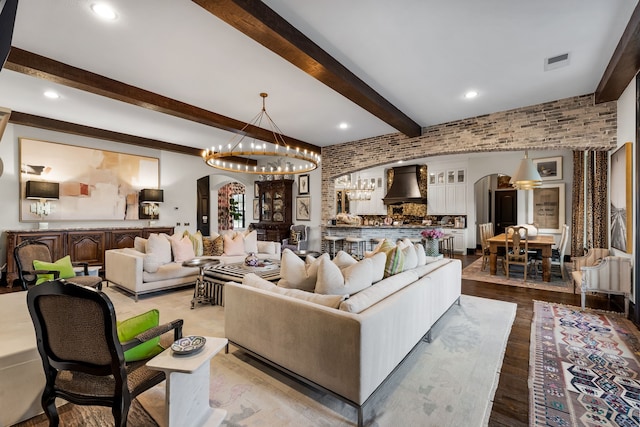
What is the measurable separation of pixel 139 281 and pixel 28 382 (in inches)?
101

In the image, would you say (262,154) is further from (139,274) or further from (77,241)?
(77,241)

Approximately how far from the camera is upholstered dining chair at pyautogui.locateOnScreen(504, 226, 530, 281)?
5316 mm

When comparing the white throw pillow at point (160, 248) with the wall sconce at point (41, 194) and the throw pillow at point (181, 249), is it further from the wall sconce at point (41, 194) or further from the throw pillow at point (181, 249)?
the wall sconce at point (41, 194)

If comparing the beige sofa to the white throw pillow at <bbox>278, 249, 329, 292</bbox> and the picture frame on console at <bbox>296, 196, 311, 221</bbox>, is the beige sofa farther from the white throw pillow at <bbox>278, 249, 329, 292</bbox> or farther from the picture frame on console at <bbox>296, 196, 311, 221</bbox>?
the picture frame on console at <bbox>296, 196, 311, 221</bbox>

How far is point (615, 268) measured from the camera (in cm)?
362

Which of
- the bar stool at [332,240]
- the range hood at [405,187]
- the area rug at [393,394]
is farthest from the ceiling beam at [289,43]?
the range hood at [405,187]

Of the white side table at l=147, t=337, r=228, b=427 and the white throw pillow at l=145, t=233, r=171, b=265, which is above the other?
the white throw pillow at l=145, t=233, r=171, b=265

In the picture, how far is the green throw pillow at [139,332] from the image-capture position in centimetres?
151

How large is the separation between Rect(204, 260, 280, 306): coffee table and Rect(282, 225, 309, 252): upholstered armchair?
2789 millimetres

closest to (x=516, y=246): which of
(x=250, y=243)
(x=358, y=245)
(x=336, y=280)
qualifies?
(x=358, y=245)

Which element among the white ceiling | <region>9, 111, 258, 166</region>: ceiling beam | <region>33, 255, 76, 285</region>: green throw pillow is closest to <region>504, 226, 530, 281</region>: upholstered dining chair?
the white ceiling

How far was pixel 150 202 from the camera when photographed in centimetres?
683

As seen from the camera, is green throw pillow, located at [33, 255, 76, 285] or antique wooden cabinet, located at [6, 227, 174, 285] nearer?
green throw pillow, located at [33, 255, 76, 285]

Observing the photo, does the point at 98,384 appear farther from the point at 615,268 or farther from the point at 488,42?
the point at 615,268
